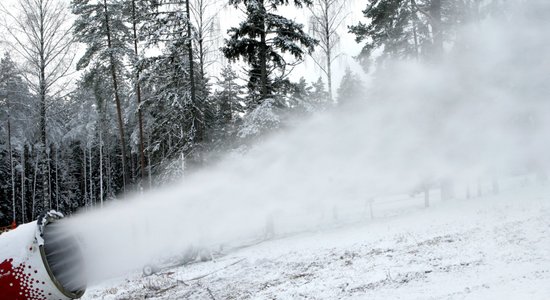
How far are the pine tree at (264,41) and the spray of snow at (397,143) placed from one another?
2.80m

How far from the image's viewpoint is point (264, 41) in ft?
50.0

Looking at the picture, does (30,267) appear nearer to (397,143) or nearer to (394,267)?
(394,267)

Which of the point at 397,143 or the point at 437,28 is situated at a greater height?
the point at 437,28

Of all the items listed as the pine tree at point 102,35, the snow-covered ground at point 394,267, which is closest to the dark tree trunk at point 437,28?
the snow-covered ground at point 394,267

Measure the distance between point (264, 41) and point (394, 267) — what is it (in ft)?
36.7

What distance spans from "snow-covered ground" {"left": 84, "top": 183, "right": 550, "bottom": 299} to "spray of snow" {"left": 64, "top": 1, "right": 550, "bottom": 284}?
1.80 meters

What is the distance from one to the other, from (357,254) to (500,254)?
3009 millimetres

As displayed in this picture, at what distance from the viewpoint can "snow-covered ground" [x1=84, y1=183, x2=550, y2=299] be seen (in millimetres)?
5270

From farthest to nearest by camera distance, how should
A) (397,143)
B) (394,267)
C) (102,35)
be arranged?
(102,35) < (397,143) < (394,267)

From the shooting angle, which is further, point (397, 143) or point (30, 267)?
point (397, 143)

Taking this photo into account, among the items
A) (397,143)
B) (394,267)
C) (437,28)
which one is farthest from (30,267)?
(437,28)

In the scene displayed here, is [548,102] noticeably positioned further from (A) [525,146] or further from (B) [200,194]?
(B) [200,194]

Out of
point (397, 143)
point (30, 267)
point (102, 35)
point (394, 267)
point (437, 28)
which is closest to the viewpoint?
point (30, 267)

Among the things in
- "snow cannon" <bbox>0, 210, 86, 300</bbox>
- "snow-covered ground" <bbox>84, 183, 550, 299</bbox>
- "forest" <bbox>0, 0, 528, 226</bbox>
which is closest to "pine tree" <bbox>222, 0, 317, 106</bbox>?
"forest" <bbox>0, 0, 528, 226</bbox>
